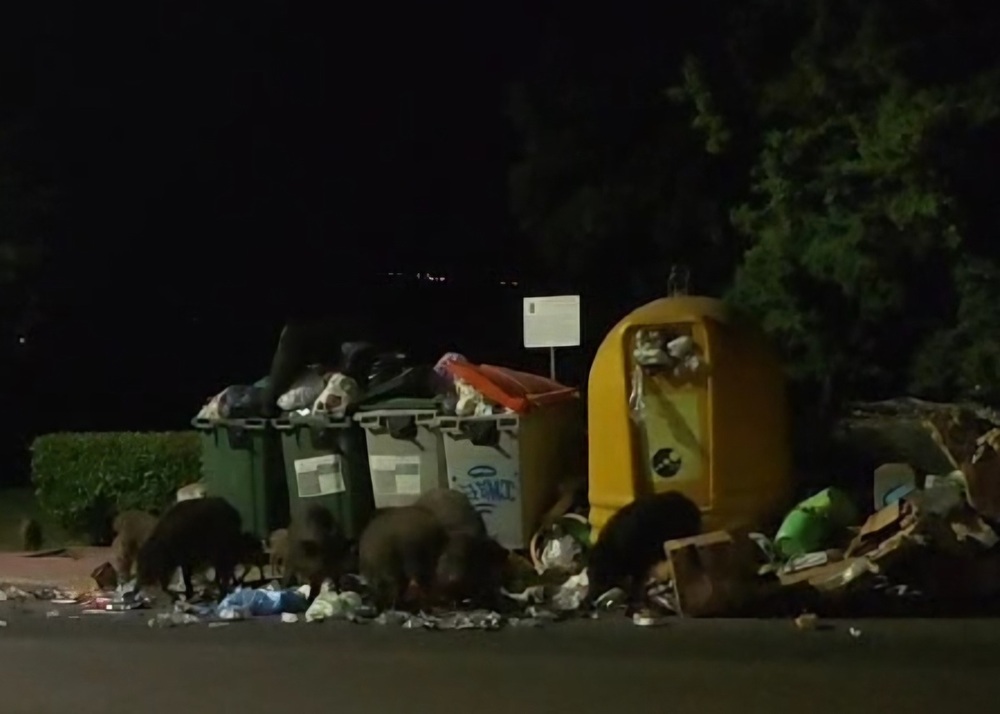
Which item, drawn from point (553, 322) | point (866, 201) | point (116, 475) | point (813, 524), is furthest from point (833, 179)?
point (116, 475)

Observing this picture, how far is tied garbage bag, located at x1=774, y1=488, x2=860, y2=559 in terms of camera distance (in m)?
11.8

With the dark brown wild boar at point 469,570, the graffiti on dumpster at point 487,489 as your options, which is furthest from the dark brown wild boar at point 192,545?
the graffiti on dumpster at point 487,489

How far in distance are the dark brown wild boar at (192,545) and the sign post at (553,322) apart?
129 inches

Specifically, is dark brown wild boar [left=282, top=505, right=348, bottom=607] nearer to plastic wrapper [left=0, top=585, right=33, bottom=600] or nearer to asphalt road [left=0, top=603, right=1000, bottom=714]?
asphalt road [left=0, top=603, right=1000, bottom=714]

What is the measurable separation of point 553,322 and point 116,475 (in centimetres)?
432

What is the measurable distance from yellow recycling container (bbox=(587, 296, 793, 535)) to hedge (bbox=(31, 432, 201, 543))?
4.42 metres

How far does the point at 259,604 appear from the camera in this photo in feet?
35.8

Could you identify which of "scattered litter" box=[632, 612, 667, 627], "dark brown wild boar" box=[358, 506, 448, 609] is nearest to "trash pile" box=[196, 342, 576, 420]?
"dark brown wild boar" box=[358, 506, 448, 609]

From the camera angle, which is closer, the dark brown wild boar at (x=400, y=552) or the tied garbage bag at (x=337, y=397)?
the dark brown wild boar at (x=400, y=552)

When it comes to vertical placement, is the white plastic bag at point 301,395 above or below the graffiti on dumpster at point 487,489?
above

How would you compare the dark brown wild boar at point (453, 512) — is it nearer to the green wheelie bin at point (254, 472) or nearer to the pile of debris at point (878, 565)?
the pile of debris at point (878, 565)

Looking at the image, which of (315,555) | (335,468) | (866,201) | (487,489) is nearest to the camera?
(315,555)

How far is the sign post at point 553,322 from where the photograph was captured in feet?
44.8

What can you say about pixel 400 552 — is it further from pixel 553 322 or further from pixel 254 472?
pixel 553 322
